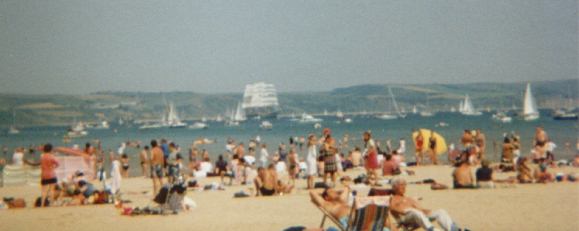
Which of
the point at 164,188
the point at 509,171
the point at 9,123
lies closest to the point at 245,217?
A: the point at 164,188

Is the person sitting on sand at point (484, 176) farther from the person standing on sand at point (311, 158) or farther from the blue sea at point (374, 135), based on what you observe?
the blue sea at point (374, 135)

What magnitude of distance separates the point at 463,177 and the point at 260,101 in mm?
158314

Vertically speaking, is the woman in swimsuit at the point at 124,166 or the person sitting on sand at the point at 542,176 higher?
the person sitting on sand at the point at 542,176

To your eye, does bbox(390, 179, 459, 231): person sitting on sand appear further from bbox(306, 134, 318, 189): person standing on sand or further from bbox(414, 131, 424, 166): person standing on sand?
bbox(414, 131, 424, 166): person standing on sand

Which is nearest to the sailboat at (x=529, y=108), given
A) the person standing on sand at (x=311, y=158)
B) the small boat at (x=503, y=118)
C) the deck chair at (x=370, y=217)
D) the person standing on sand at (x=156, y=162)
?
the small boat at (x=503, y=118)

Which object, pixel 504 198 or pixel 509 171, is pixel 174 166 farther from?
pixel 509 171

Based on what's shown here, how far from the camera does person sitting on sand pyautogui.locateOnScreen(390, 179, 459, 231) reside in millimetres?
9148

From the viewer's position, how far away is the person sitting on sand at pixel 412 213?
30.0 feet

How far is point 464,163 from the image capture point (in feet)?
50.0

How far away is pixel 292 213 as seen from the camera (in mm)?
12727

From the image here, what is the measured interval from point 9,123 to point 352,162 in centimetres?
12560

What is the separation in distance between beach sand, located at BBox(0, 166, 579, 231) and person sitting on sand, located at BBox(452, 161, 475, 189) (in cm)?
43

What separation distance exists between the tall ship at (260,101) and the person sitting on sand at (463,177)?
15654cm

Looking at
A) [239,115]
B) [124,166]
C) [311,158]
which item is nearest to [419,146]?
[311,158]
